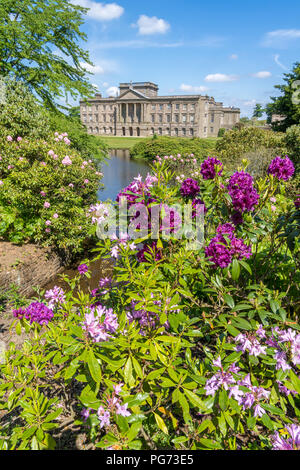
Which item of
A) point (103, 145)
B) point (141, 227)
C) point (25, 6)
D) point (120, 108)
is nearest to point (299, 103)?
point (103, 145)

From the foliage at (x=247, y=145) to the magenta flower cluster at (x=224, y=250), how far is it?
1093cm

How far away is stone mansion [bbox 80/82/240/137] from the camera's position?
64062 mm

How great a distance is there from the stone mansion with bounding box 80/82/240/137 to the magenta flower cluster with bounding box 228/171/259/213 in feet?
222

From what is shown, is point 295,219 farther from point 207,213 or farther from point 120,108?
point 120,108

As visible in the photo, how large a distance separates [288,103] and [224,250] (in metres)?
28.6

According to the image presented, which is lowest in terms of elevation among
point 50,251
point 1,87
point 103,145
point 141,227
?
point 50,251

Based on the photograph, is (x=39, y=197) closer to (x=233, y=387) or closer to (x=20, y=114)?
(x=20, y=114)

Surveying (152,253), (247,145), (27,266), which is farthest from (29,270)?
(247,145)

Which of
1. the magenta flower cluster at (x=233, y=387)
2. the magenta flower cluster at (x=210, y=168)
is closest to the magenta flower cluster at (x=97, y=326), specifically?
the magenta flower cluster at (x=233, y=387)

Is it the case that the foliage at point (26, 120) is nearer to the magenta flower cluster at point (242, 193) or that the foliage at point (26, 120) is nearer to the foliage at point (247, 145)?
the foliage at point (247, 145)

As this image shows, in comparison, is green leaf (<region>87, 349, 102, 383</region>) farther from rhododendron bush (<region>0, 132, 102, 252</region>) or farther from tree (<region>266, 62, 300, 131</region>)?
tree (<region>266, 62, 300, 131</region>)

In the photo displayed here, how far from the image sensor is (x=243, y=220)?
6.76ft
